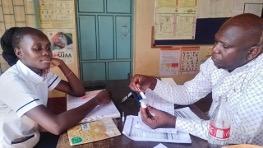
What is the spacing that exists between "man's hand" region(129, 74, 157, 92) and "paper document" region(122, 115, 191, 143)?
1.08ft

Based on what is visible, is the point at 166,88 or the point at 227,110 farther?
the point at 166,88

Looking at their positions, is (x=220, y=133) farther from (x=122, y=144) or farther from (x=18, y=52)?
(x=18, y=52)

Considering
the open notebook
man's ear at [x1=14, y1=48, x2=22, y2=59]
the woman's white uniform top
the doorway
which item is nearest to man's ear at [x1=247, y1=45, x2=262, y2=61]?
the open notebook

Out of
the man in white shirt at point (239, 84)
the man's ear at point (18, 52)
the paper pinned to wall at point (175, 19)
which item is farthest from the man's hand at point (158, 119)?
the paper pinned to wall at point (175, 19)

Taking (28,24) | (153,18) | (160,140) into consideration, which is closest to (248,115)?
(160,140)

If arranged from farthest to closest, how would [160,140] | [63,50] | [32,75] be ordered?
[63,50] → [32,75] → [160,140]

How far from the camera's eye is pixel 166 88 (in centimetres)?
138

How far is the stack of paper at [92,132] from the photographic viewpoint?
3.10ft

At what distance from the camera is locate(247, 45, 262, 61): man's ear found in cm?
105

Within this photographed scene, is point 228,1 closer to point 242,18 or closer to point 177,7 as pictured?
point 177,7

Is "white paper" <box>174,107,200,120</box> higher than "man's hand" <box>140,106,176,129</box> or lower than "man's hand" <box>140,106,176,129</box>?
lower

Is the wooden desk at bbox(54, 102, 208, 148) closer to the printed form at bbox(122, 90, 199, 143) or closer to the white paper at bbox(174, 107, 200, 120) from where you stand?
the printed form at bbox(122, 90, 199, 143)

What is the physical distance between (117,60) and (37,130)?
4.94 ft

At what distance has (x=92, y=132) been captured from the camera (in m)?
0.99
